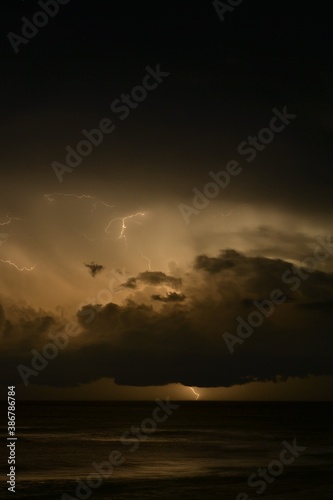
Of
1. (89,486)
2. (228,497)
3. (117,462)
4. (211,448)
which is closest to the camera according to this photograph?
(228,497)

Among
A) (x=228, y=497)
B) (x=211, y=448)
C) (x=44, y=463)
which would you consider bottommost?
(x=228, y=497)

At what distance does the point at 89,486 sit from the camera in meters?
34.1

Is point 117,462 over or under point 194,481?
over

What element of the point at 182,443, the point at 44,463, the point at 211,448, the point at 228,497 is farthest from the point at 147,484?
the point at 182,443

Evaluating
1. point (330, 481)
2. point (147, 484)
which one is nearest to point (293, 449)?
point (330, 481)

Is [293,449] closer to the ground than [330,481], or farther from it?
farther from it

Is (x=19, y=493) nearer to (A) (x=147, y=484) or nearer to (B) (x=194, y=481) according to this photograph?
(A) (x=147, y=484)

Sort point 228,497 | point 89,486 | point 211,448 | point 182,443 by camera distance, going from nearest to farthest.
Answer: point 228,497 < point 89,486 < point 211,448 < point 182,443

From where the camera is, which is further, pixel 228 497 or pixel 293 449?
pixel 293 449

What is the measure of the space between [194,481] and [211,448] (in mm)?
21344

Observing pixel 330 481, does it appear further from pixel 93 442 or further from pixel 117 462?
pixel 93 442

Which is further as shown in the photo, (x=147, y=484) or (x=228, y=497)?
(x=147, y=484)

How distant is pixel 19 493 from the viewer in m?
31.1

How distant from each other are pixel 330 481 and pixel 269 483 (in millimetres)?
3234
